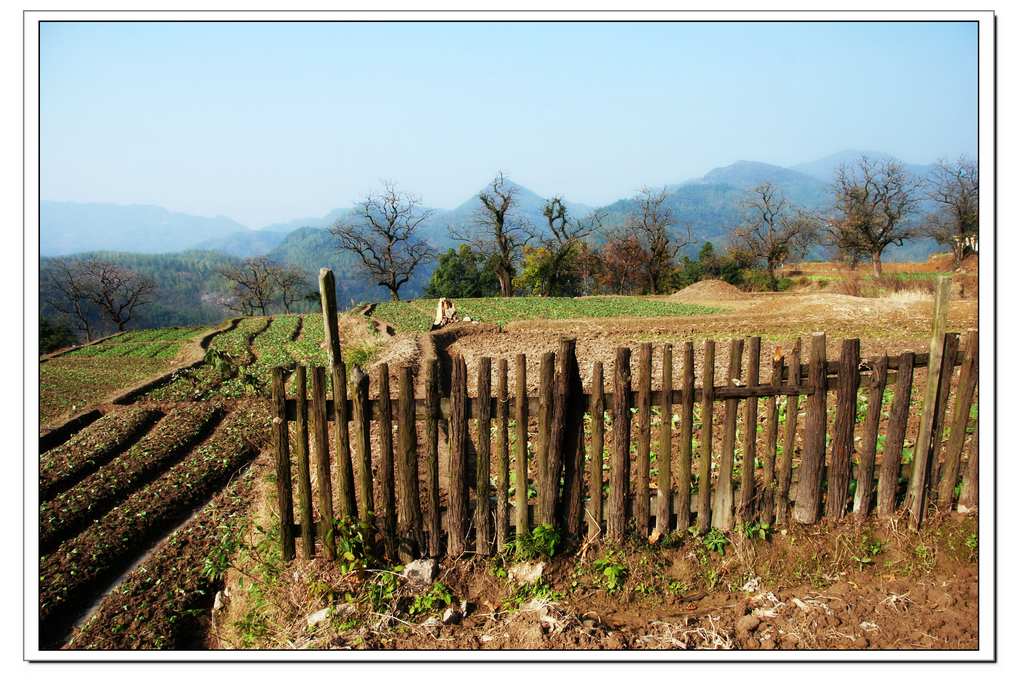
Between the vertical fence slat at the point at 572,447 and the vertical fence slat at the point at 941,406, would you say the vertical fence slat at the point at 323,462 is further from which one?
the vertical fence slat at the point at 941,406

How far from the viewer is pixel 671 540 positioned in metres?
4.78

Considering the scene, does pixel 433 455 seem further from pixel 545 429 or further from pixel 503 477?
pixel 545 429

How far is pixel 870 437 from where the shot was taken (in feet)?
15.5

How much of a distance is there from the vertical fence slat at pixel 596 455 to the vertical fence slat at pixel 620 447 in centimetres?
8

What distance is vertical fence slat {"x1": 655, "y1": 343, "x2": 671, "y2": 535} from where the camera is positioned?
14.9ft

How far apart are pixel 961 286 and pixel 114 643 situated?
1180 inches

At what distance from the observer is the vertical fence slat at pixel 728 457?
462 centimetres

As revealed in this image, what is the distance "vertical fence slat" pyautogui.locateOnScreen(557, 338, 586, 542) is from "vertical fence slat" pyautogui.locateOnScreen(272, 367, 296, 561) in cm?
192

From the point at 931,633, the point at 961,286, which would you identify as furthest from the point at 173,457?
the point at 961,286

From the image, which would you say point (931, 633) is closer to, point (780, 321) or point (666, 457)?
point (666, 457)

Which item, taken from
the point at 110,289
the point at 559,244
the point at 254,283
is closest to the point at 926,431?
the point at 559,244

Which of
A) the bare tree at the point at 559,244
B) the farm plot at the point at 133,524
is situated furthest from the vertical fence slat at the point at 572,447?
the bare tree at the point at 559,244

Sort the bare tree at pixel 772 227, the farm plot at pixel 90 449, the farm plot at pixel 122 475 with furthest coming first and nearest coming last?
the bare tree at pixel 772 227 < the farm plot at pixel 90 449 < the farm plot at pixel 122 475

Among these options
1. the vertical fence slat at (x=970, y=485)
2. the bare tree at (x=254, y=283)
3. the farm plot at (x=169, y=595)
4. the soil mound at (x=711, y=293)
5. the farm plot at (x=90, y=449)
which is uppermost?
the bare tree at (x=254, y=283)
